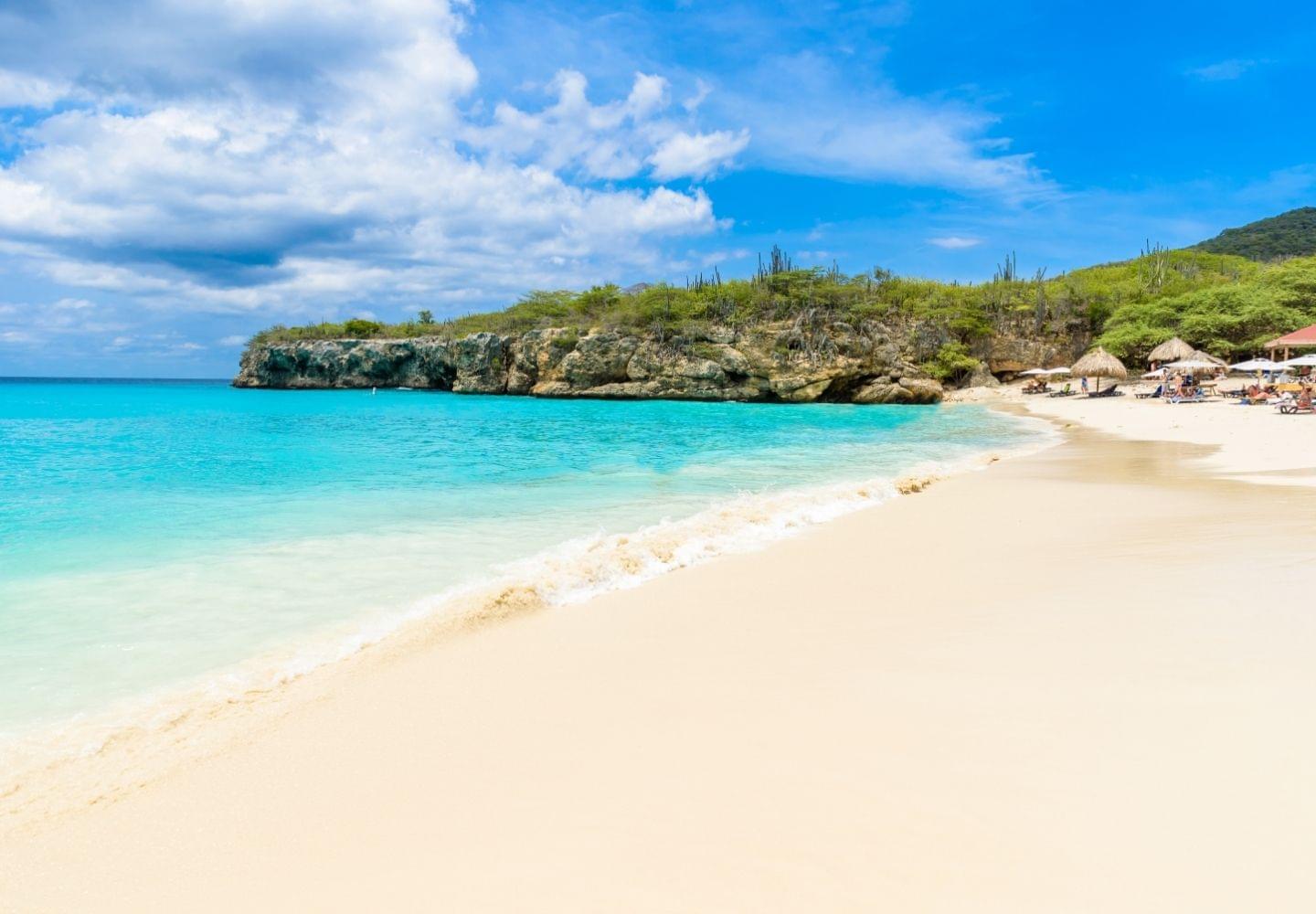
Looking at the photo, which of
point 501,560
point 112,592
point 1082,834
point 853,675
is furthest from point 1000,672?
point 112,592

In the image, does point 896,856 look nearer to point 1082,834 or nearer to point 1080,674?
point 1082,834

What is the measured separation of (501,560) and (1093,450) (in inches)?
580

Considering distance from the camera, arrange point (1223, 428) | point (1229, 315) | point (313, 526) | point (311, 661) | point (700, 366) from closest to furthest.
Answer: point (311, 661)
point (313, 526)
point (1223, 428)
point (1229, 315)
point (700, 366)

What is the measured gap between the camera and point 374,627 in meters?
5.32

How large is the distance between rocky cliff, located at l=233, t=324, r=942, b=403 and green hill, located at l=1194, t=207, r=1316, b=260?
85781 millimetres

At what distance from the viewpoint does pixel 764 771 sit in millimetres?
2756

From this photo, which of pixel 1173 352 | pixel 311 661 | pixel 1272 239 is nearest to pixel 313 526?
pixel 311 661

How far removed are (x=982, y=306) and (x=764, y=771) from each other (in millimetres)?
61202

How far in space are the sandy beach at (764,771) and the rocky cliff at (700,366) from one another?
45.0 metres

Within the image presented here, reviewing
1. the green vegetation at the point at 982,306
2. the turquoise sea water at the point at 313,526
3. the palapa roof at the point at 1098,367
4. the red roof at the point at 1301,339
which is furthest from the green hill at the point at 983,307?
the turquoise sea water at the point at 313,526

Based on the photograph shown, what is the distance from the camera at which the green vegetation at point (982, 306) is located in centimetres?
4478

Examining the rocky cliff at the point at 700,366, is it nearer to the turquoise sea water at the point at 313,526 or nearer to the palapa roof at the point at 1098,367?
the palapa roof at the point at 1098,367

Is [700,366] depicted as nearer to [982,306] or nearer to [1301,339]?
[982,306]

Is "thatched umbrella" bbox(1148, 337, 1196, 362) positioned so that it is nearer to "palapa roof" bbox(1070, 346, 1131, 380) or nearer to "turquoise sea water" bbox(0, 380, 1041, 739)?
"palapa roof" bbox(1070, 346, 1131, 380)
